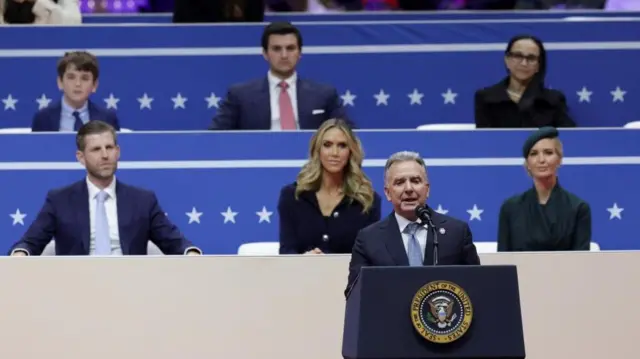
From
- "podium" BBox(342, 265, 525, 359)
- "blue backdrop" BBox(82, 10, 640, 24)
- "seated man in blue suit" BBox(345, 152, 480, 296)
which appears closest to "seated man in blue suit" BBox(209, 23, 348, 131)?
"blue backdrop" BBox(82, 10, 640, 24)

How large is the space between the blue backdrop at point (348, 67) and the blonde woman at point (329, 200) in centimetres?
195

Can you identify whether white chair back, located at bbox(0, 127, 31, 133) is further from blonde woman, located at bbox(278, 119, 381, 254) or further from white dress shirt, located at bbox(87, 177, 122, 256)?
blonde woman, located at bbox(278, 119, 381, 254)

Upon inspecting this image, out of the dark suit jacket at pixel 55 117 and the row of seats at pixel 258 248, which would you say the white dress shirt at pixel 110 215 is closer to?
the row of seats at pixel 258 248

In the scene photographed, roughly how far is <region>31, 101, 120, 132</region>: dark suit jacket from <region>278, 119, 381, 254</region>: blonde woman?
1.31m

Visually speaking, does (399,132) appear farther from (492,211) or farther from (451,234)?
(451,234)

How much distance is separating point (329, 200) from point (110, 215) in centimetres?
88

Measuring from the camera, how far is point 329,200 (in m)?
5.86

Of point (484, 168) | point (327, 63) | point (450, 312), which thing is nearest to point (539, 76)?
point (484, 168)

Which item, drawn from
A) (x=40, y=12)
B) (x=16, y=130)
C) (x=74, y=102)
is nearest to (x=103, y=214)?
(x=74, y=102)

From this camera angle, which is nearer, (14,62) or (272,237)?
(272,237)

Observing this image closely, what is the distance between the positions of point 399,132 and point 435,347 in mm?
3028

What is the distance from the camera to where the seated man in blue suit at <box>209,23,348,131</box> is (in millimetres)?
6992

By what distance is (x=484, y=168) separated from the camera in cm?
666

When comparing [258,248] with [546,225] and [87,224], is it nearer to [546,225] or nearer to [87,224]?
[87,224]
